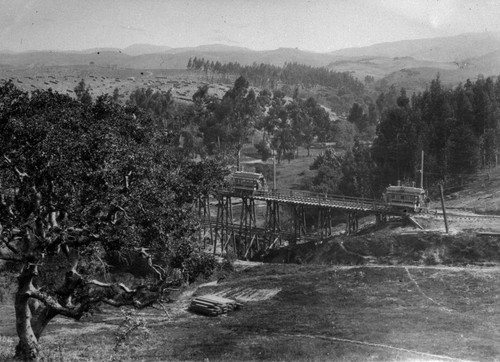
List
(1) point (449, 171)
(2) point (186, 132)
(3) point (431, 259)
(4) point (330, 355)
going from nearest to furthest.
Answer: (4) point (330, 355)
(3) point (431, 259)
(1) point (449, 171)
(2) point (186, 132)

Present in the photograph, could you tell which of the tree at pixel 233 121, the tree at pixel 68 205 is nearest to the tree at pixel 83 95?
the tree at pixel 233 121

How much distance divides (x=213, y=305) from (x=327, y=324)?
7472 mm

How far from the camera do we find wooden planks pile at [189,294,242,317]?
29761 millimetres

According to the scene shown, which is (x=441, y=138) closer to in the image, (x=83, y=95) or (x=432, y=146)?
(x=432, y=146)

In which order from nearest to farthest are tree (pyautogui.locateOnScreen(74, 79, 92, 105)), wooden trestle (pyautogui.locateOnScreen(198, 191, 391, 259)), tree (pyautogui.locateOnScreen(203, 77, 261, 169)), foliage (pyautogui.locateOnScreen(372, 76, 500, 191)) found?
wooden trestle (pyautogui.locateOnScreen(198, 191, 391, 259)) → foliage (pyautogui.locateOnScreen(372, 76, 500, 191)) → tree (pyautogui.locateOnScreen(74, 79, 92, 105)) → tree (pyautogui.locateOnScreen(203, 77, 261, 169))

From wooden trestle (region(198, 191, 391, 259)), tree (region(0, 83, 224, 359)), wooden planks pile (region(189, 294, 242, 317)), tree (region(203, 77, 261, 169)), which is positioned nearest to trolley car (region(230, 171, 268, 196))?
wooden trestle (region(198, 191, 391, 259))

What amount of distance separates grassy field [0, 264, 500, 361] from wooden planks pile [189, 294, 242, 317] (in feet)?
1.64

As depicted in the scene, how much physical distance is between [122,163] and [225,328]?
Result: 12.5 meters

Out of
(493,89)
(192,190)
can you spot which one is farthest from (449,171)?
(192,190)

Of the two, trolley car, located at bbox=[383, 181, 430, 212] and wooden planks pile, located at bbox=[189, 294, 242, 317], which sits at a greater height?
trolley car, located at bbox=[383, 181, 430, 212]

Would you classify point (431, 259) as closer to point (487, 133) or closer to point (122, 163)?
point (122, 163)

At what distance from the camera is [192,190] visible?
33.6m

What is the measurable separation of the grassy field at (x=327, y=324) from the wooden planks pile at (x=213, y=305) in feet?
1.64

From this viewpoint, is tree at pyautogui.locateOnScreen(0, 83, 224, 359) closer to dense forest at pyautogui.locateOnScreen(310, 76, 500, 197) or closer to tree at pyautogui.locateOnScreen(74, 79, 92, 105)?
dense forest at pyautogui.locateOnScreen(310, 76, 500, 197)
